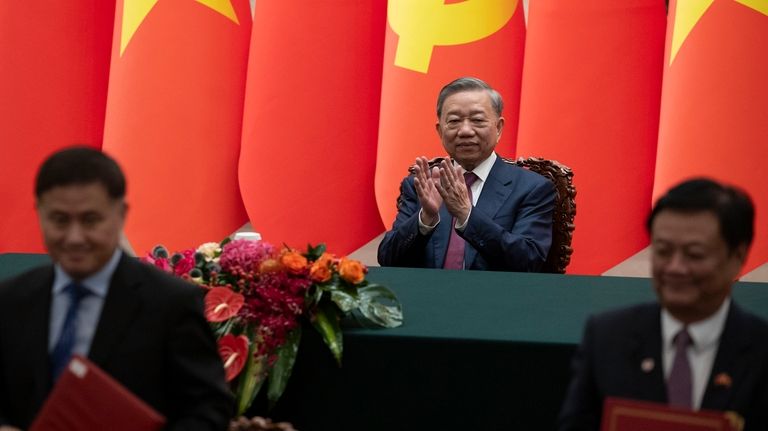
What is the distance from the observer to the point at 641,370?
1.74 meters

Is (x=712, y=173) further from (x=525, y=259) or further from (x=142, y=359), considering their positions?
(x=142, y=359)

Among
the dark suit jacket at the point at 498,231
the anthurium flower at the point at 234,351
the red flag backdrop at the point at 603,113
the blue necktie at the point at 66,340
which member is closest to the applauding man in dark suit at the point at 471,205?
the dark suit jacket at the point at 498,231

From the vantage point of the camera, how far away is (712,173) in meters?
4.09

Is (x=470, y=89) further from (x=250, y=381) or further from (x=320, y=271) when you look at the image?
(x=250, y=381)

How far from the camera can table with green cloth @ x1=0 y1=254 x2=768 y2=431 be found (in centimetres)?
233

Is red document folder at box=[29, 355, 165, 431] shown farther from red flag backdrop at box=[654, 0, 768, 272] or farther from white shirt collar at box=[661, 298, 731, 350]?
red flag backdrop at box=[654, 0, 768, 272]

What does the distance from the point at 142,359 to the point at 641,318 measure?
76cm

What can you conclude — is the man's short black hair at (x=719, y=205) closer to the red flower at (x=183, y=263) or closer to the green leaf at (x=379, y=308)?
the green leaf at (x=379, y=308)

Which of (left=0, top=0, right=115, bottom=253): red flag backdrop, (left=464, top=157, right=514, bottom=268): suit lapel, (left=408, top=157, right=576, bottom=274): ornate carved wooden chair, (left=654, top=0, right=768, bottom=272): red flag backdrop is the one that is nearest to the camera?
(left=464, top=157, right=514, bottom=268): suit lapel

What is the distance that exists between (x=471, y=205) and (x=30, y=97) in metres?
2.24

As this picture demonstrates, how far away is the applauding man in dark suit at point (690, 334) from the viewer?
168cm

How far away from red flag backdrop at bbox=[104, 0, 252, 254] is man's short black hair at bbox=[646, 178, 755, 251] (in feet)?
10.4

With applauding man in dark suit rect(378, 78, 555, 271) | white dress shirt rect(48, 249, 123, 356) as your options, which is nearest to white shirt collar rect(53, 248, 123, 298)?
white dress shirt rect(48, 249, 123, 356)

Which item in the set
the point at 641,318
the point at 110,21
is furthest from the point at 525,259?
the point at 110,21
